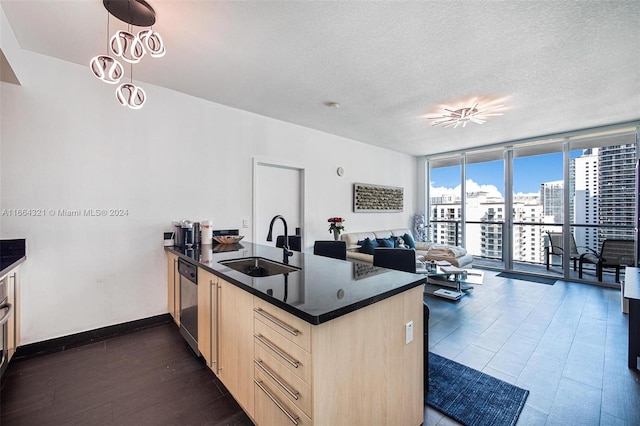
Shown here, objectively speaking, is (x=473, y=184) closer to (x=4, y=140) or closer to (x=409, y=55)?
(x=409, y=55)

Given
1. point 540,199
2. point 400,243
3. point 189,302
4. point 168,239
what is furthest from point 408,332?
point 540,199

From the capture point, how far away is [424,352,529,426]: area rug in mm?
1668

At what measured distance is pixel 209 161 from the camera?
340 cm

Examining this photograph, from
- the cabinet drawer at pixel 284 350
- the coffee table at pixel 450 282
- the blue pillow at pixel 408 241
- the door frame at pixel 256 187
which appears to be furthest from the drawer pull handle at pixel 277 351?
the blue pillow at pixel 408 241

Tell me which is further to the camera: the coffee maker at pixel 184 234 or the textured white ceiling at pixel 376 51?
the coffee maker at pixel 184 234

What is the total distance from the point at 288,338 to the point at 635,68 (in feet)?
13.1

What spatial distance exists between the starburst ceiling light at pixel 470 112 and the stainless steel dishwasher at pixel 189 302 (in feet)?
11.9

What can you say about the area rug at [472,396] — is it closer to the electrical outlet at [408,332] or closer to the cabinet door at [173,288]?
the electrical outlet at [408,332]

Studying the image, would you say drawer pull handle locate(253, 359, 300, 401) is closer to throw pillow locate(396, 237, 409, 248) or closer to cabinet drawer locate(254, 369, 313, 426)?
cabinet drawer locate(254, 369, 313, 426)

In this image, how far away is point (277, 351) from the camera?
120cm

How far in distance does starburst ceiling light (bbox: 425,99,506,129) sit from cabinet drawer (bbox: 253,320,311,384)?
11.9 ft

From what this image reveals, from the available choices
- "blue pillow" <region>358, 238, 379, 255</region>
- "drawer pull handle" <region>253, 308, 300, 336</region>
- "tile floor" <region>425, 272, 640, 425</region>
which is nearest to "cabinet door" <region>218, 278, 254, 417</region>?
"drawer pull handle" <region>253, 308, 300, 336</region>

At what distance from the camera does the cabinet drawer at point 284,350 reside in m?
1.04

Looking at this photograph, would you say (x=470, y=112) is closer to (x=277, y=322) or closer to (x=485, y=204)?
(x=485, y=204)
